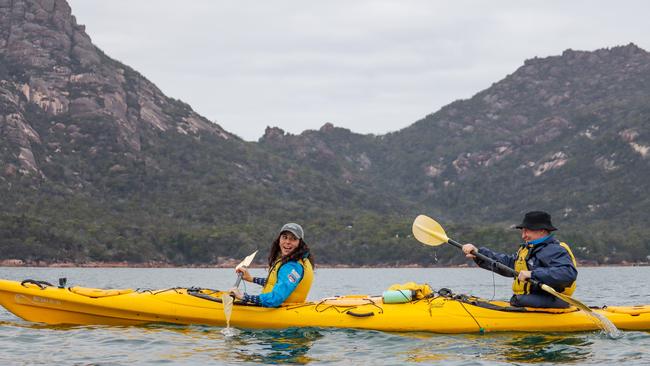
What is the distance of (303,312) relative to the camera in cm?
1409

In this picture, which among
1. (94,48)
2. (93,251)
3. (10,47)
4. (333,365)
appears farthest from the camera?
(94,48)

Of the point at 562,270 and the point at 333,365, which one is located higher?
the point at 562,270

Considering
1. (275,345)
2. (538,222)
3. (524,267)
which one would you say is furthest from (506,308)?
→ (275,345)

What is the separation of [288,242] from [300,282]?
29.7 inches

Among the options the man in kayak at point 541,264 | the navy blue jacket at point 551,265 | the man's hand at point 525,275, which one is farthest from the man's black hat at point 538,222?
the man's hand at point 525,275

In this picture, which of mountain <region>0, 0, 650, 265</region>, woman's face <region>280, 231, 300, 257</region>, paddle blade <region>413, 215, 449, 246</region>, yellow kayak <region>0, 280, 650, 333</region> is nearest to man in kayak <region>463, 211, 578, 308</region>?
yellow kayak <region>0, 280, 650, 333</region>

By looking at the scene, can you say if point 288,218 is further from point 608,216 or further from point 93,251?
point 608,216

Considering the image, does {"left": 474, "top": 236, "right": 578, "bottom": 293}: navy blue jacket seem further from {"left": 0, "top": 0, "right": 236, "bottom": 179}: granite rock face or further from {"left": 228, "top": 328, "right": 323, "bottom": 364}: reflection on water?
{"left": 0, "top": 0, "right": 236, "bottom": 179}: granite rock face

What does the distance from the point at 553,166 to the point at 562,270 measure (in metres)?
158

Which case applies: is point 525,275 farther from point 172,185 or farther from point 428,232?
point 172,185

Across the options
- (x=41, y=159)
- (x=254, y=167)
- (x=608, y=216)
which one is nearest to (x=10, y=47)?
(x=41, y=159)

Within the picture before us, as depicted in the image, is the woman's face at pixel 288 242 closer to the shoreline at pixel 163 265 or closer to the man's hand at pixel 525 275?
the man's hand at pixel 525 275

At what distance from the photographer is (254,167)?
13262 cm

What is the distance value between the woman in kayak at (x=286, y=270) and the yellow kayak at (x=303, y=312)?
8.6 inches
